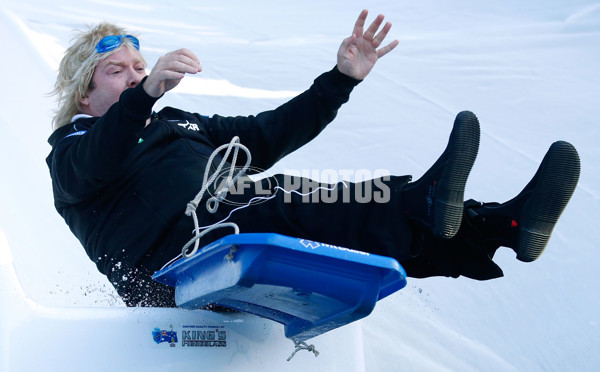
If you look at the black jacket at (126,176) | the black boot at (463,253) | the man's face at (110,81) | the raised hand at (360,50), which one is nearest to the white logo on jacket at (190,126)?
the black jacket at (126,176)

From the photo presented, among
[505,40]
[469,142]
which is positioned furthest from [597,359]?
[505,40]

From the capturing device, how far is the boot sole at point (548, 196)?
46.0 inches

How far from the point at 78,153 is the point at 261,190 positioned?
0.34 meters

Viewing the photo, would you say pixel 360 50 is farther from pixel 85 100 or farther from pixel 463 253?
pixel 85 100

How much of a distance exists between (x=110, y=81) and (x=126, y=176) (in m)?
0.33

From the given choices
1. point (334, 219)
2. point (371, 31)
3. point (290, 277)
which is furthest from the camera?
point (371, 31)

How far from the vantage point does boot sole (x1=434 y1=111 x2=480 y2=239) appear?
117cm

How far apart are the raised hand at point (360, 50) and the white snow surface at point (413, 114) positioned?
70 centimetres

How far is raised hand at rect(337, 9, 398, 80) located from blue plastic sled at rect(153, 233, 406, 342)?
563 millimetres

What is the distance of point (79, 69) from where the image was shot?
1.66m

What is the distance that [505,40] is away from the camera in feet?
10.5

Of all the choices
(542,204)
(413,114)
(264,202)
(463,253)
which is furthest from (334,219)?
(413,114)

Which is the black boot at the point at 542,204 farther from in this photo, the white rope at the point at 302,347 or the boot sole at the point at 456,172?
the white rope at the point at 302,347

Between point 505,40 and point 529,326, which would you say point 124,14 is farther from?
point 529,326
